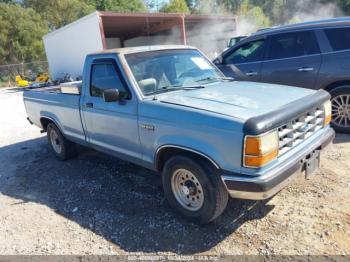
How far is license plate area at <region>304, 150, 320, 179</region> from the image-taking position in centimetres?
327

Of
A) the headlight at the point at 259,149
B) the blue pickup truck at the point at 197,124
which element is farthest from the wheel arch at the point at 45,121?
the headlight at the point at 259,149

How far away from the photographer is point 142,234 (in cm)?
347

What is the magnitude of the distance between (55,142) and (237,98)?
4047 mm

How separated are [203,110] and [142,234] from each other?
1.51 meters

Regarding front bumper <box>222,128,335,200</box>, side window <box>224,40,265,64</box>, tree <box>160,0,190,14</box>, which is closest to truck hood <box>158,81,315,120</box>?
front bumper <box>222,128,335,200</box>

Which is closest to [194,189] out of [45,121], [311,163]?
[311,163]

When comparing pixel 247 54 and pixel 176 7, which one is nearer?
pixel 247 54

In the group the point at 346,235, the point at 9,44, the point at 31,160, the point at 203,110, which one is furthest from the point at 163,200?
the point at 9,44

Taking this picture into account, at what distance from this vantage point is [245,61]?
6695 mm

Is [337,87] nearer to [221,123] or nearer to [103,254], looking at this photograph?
[221,123]

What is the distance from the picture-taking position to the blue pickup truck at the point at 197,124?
114 inches

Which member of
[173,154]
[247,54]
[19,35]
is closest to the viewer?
[173,154]

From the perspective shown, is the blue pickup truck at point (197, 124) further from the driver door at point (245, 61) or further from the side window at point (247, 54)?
the side window at point (247, 54)

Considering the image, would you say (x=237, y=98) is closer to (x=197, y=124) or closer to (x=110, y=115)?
(x=197, y=124)
